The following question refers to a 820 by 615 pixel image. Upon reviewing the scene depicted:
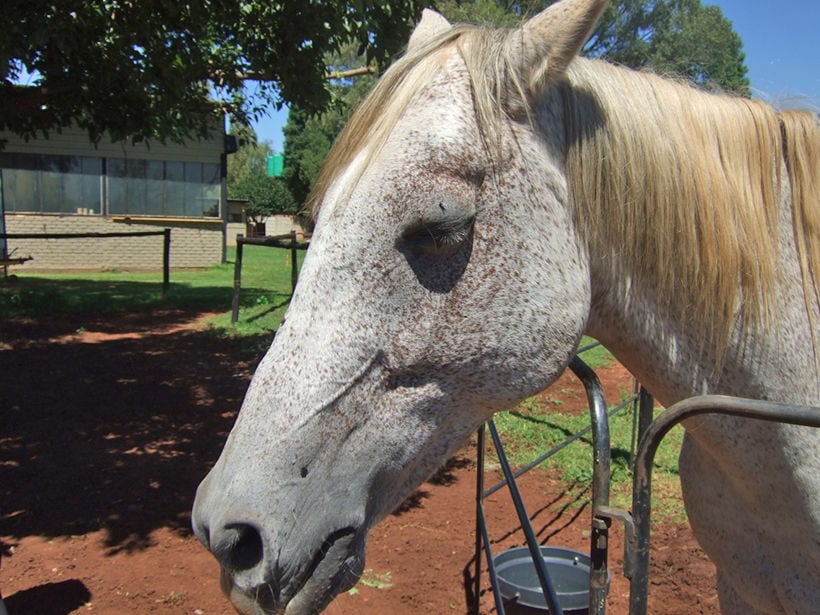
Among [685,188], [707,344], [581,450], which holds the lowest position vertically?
[581,450]

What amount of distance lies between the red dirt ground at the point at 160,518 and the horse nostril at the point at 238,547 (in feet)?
5.25

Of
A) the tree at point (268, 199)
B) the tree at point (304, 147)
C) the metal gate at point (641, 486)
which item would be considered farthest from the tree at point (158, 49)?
the tree at point (268, 199)

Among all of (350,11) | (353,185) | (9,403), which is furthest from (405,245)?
(9,403)

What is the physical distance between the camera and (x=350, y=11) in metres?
5.20

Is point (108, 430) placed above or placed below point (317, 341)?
below

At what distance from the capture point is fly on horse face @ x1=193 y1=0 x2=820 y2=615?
123cm

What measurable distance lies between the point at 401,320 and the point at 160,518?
376 cm

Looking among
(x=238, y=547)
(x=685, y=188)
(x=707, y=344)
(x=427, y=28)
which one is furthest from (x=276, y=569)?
(x=427, y=28)

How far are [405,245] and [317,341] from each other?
0.26 metres

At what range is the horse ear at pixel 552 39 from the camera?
4.31 ft

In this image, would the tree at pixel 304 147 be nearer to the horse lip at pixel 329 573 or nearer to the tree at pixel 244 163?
the tree at pixel 244 163

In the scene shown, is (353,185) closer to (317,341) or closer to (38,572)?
(317,341)

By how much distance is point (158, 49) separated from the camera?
5.64 m

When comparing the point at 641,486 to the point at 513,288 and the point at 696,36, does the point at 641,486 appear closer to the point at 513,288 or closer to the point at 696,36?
the point at 513,288
